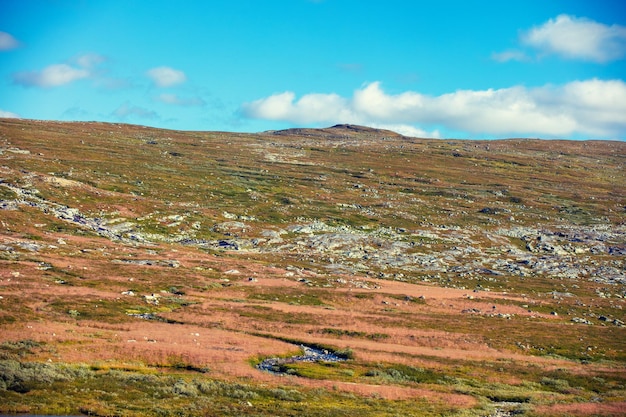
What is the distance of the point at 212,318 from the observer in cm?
6288

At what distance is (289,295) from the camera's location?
274 ft

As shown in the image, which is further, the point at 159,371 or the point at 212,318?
the point at 212,318

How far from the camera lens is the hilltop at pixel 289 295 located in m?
40.0

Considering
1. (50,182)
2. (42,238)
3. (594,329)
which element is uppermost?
(50,182)

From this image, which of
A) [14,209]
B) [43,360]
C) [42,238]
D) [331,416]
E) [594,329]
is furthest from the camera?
[14,209]

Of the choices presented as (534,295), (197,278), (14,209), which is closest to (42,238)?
(14,209)

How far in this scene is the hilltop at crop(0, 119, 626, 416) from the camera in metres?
40.0

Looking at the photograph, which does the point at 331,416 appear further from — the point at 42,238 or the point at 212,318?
the point at 42,238

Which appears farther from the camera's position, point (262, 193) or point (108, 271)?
point (262, 193)

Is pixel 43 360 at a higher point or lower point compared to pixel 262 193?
lower

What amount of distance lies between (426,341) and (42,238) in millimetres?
67216

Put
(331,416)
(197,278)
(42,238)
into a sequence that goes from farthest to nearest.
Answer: (42,238)
(197,278)
(331,416)

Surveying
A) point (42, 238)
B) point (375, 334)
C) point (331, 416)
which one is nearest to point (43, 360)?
point (331, 416)

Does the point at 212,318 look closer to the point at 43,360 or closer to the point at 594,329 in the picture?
the point at 43,360
